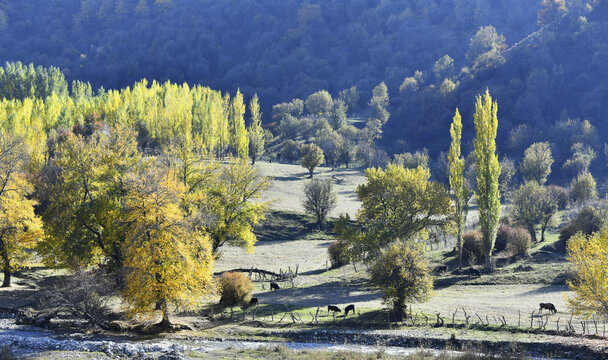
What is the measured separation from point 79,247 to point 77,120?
78.4m

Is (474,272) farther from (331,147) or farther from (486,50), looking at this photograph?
(486,50)

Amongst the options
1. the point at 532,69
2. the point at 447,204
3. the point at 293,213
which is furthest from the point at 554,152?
the point at 447,204

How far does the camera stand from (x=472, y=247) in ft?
199

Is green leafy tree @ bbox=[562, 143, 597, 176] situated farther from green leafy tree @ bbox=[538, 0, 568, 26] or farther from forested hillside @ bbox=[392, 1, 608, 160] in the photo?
green leafy tree @ bbox=[538, 0, 568, 26]

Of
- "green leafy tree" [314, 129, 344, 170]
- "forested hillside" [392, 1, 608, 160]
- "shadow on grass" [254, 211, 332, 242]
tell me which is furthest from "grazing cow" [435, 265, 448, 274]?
"forested hillside" [392, 1, 608, 160]

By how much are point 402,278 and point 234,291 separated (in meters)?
14.8

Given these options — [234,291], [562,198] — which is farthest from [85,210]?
[562,198]

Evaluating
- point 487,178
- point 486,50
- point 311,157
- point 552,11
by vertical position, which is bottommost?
point 487,178

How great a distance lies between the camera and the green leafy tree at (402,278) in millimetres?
37312

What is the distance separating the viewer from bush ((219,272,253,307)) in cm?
4247

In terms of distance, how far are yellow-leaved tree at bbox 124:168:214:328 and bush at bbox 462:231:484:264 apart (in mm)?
36554

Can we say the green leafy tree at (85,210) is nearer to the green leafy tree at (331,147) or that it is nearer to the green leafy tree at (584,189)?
the green leafy tree at (584,189)

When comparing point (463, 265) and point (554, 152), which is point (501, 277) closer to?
point (463, 265)

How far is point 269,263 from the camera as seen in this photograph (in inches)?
2537
